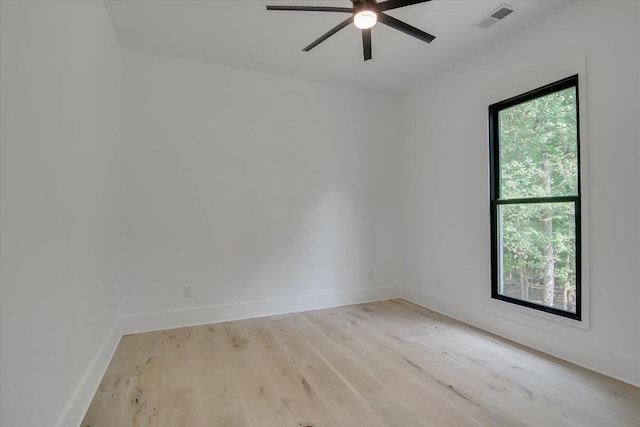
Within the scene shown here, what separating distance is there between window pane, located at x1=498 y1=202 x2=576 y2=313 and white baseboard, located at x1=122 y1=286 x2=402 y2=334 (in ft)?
5.48

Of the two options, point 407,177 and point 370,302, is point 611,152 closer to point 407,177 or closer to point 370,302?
Answer: point 407,177

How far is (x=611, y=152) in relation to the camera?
231 cm

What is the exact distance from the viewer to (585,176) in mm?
2449

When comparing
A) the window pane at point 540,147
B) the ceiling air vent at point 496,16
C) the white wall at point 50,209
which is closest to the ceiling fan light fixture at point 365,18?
the ceiling air vent at point 496,16

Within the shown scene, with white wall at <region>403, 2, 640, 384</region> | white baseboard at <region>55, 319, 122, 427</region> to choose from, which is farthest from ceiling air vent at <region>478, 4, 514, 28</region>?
white baseboard at <region>55, 319, 122, 427</region>

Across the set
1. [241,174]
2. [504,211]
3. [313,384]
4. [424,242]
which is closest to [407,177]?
[424,242]

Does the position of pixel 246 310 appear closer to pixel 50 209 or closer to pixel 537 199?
pixel 50 209

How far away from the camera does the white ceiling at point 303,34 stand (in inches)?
101

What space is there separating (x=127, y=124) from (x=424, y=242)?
3.62 meters

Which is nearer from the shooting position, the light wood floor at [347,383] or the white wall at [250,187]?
the light wood floor at [347,383]

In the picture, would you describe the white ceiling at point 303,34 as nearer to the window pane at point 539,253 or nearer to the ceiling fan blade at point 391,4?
the ceiling fan blade at point 391,4

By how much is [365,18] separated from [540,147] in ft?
6.32

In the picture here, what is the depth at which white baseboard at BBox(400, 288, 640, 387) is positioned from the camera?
7.30ft

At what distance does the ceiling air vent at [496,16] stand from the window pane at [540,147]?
0.77 metres
